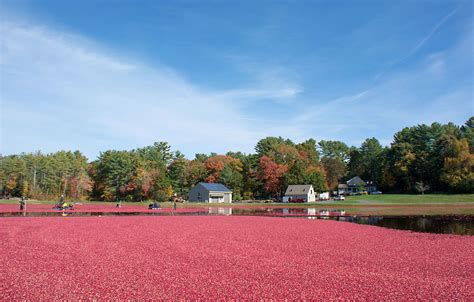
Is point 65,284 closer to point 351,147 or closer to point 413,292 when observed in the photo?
point 413,292

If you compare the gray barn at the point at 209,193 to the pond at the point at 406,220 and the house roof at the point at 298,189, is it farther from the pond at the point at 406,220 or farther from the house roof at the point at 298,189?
the pond at the point at 406,220

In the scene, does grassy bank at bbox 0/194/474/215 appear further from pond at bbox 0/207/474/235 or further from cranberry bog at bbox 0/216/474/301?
cranberry bog at bbox 0/216/474/301

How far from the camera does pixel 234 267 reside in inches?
535

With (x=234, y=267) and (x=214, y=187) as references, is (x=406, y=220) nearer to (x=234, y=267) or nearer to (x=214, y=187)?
(x=234, y=267)

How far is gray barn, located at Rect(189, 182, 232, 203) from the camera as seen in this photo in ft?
309

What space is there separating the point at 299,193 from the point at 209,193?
23.1 metres

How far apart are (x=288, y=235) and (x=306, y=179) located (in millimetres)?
73937

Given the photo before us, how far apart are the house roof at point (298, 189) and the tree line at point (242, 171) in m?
4.17

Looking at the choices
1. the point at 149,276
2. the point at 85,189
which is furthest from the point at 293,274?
the point at 85,189

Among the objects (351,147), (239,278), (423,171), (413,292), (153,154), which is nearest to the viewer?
(413,292)

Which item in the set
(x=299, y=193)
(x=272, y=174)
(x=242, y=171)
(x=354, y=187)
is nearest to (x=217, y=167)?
(x=242, y=171)

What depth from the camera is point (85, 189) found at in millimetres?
103375

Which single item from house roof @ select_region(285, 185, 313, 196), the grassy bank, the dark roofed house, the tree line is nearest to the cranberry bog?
the grassy bank

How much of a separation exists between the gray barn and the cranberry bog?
71565 mm
